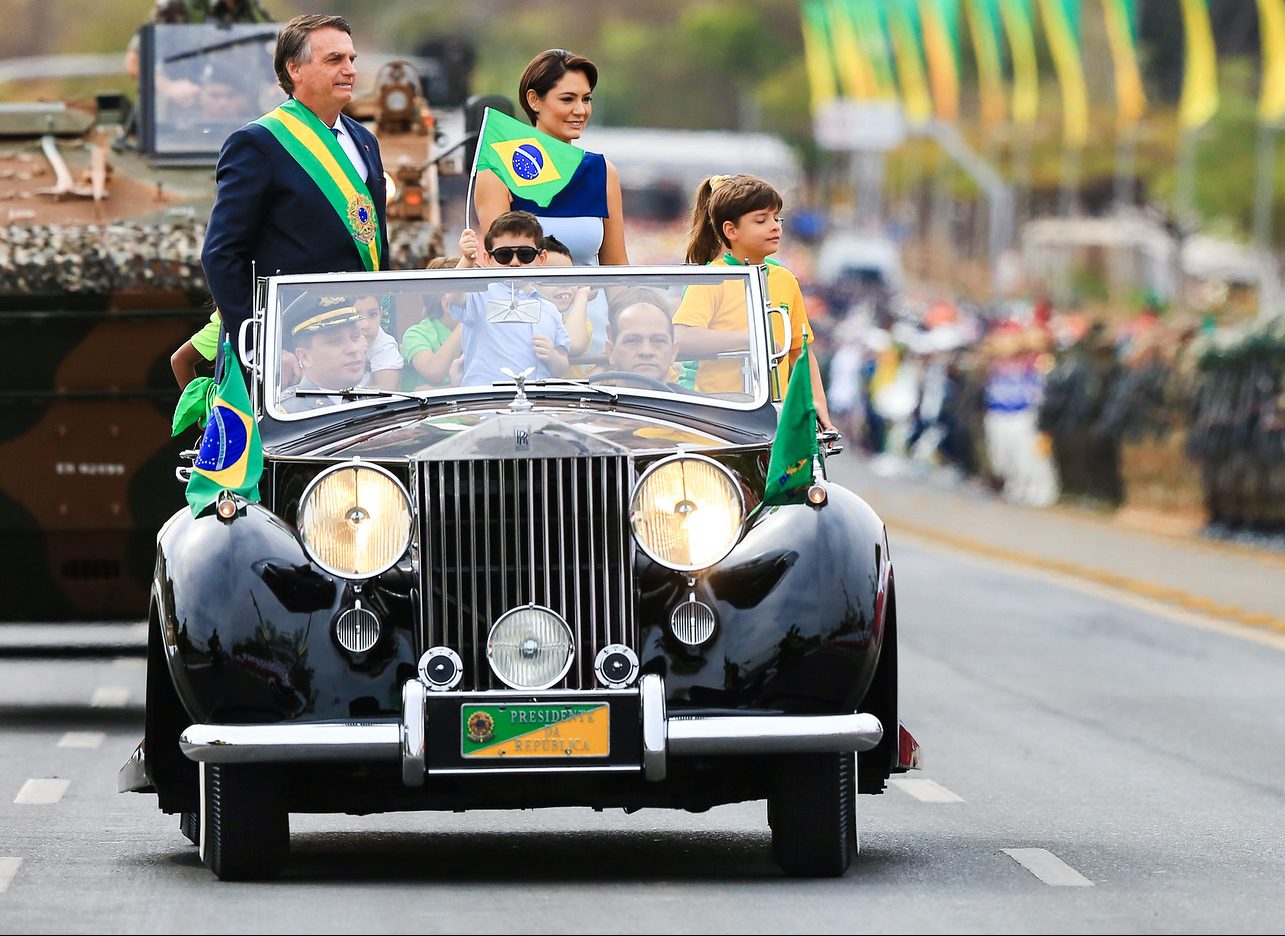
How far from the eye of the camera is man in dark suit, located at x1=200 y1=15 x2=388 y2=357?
10.2 m

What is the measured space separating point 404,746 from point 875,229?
11598 cm

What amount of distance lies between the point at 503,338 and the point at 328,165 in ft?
2.90

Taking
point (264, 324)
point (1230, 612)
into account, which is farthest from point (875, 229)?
point (264, 324)

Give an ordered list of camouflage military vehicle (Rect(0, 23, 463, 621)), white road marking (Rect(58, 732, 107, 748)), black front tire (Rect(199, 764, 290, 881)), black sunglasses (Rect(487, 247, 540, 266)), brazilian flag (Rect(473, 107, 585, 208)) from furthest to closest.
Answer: camouflage military vehicle (Rect(0, 23, 463, 621)) → white road marking (Rect(58, 732, 107, 748)) → brazilian flag (Rect(473, 107, 585, 208)) → black sunglasses (Rect(487, 247, 540, 266)) → black front tire (Rect(199, 764, 290, 881))

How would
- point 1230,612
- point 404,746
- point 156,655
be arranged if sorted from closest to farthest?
point 404,746 → point 156,655 → point 1230,612

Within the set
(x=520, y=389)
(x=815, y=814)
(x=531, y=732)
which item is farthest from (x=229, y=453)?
(x=815, y=814)

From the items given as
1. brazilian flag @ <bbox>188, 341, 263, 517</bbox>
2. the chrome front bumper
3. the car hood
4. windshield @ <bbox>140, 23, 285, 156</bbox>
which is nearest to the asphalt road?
the chrome front bumper

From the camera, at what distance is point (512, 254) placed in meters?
10.4

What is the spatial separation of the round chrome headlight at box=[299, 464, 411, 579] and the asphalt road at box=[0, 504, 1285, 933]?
0.93 meters

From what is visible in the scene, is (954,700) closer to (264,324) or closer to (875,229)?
(264,324)

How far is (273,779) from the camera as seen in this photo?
30.1 feet

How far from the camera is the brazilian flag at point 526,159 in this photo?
1077 cm

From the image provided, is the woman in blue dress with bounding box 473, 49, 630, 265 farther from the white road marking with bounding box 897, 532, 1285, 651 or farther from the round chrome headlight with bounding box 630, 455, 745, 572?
the white road marking with bounding box 897, 532, 1285, 651

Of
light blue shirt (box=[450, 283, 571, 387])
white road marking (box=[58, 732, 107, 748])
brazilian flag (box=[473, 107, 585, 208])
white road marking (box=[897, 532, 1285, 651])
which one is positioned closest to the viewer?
light blue shirt (box=[450, 283, 571, 387])
